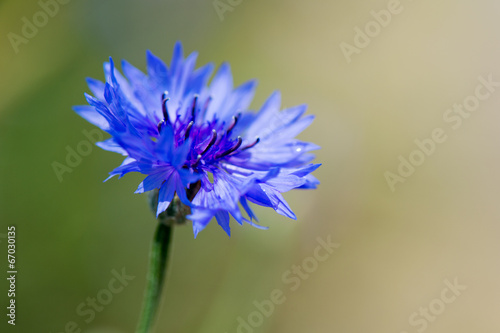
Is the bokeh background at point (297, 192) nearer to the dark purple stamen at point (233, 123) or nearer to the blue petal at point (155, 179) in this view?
the dark purple stamen at point (233, 123)

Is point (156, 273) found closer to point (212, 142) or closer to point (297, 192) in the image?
point (212, 142)

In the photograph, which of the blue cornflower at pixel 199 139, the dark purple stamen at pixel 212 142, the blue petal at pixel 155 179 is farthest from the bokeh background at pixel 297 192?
the blue petal at pixel 155 179

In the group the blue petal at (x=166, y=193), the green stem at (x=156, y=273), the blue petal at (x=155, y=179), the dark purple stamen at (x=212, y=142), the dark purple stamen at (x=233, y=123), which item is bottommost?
the green stem at (x=156, y=273)

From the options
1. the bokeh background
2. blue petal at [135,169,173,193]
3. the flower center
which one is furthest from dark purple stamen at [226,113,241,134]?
the bokeh background

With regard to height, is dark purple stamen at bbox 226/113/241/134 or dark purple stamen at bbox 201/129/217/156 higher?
dark purple stamen at bbox 226/113/241/134

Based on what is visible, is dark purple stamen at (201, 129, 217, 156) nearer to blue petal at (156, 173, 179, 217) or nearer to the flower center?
the flower center
